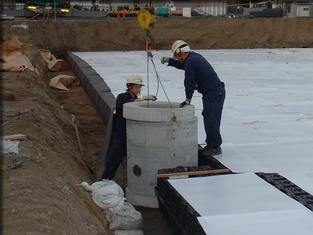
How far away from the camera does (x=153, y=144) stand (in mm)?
5734

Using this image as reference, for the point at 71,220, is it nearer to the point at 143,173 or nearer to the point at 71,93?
the point at 143,173

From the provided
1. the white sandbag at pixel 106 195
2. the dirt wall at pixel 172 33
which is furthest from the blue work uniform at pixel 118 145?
the dirt wall at pixel 172 33

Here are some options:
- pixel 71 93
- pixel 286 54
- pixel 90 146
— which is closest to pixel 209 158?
pixel 90 146

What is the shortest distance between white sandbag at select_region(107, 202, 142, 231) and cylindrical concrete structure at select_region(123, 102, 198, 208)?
2.20 ft

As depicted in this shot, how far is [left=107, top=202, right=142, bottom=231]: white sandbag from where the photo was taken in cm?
518

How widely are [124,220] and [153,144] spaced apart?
0.96 m

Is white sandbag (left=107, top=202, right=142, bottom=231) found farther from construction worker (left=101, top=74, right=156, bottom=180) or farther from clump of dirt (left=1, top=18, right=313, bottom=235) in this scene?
construction worker (left=101, top=74, right=156, bottom=180)

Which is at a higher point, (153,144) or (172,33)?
(172,33)

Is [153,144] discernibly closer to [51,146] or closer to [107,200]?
[107,200]

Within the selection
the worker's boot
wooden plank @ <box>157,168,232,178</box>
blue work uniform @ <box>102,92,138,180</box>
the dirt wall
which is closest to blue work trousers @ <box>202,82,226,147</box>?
the worker's boot

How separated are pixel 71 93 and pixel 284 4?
33886 mm

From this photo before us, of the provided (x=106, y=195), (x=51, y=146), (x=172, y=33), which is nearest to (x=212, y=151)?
(x=106, y=195)

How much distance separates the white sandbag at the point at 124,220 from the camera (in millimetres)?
5180

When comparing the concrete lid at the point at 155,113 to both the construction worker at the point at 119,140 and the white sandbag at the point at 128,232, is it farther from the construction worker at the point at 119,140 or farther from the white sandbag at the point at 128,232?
the white sandbag at the point at 128,232
